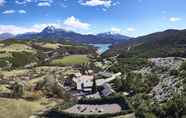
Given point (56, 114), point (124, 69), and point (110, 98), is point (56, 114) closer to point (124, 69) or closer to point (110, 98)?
point (110, 98)

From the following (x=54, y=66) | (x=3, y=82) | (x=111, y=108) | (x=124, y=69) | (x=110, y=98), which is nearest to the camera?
(x=111, y=108)

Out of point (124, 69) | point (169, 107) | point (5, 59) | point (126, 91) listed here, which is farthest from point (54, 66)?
point (169, 107)

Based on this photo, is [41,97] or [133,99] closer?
[133,99]

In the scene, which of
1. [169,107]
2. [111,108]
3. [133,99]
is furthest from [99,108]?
[169,107]

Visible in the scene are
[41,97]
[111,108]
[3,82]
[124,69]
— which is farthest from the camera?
[124,69]

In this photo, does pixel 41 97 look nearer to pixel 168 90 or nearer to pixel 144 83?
pixel 144 83

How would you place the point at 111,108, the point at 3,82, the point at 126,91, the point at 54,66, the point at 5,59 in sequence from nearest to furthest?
the point at 111,108 → the point at 126,91 → the point at 3,82 → the point at 54,66 → the point at 5,59
